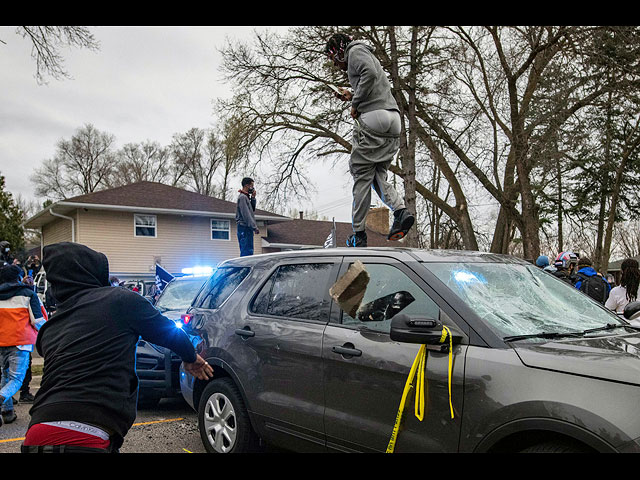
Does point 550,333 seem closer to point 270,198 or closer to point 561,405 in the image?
point 561,405

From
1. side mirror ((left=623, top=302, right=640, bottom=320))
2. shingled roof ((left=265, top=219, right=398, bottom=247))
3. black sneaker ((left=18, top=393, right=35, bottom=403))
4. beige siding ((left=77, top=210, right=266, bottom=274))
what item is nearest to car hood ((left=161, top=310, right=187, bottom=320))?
black sneaker ((left=18, top=393, right=35, bottom=403))

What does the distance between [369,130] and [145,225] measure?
20895mm

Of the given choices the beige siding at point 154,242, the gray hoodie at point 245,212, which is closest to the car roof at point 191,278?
the gray hoodie at point 245,212

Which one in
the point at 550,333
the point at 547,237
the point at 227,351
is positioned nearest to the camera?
the point at 550,333

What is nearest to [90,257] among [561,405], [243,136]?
[561,405]

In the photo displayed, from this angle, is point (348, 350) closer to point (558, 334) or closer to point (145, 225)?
point (558, 334)

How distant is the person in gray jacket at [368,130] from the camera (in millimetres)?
5199

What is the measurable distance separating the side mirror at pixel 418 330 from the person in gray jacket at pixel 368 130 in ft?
7.66

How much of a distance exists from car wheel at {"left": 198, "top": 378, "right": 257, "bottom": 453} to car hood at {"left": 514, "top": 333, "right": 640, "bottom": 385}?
2375mm

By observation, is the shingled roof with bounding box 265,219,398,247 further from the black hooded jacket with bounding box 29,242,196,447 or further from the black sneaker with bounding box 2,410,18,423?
the black hooded jacket with bounding box 29,242,196,447

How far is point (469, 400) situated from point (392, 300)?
89 centimetres

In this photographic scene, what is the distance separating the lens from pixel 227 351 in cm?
443

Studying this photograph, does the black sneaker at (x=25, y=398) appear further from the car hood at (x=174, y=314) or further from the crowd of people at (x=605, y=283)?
the crowd of people at (x=605, y=283)

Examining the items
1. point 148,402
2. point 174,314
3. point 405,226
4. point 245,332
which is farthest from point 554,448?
point 174,314
